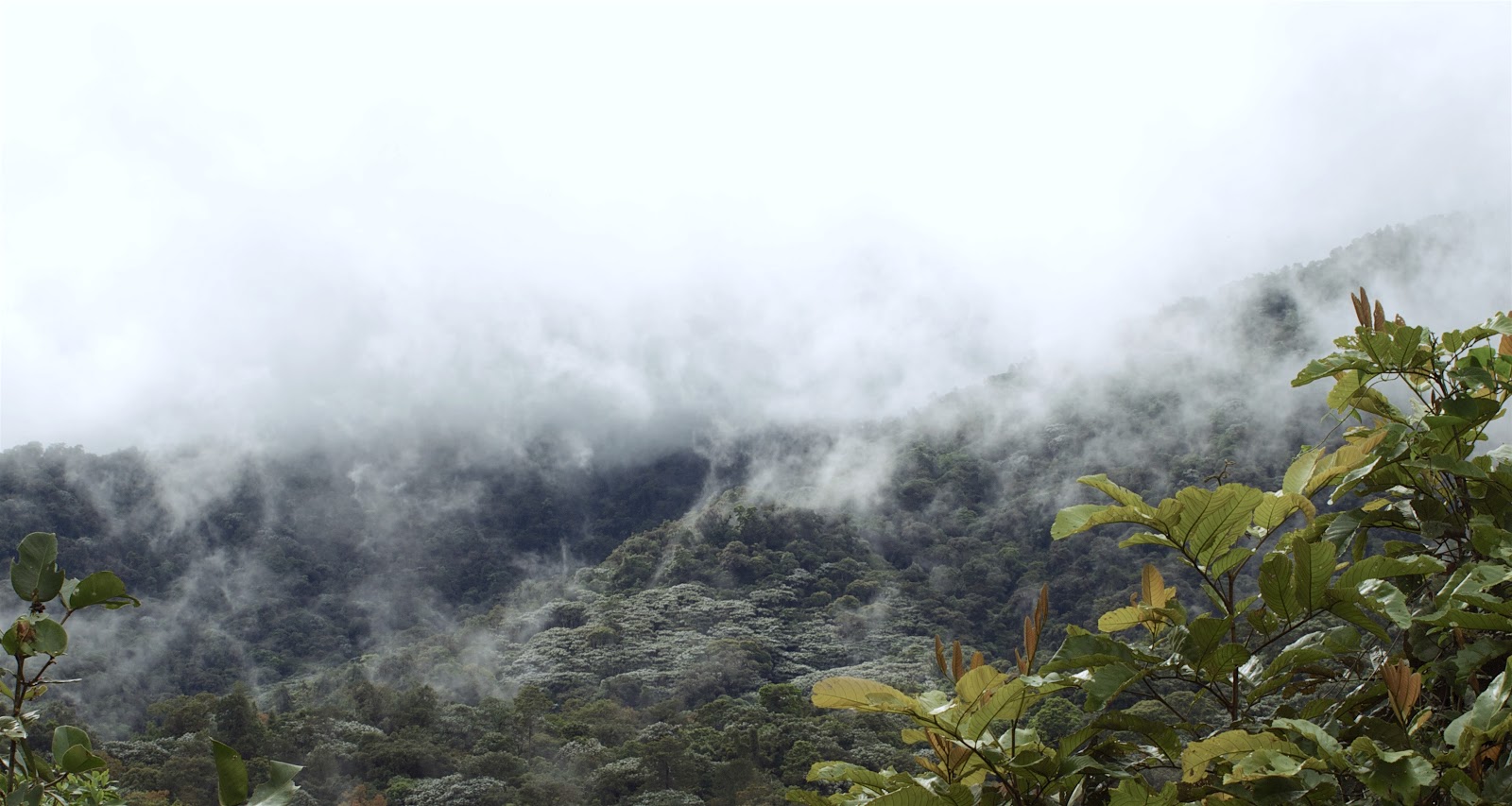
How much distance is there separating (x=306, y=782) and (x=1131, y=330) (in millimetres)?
43275

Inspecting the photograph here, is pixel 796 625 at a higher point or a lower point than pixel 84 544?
lower

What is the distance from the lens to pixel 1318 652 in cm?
90

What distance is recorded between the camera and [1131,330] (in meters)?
50.8

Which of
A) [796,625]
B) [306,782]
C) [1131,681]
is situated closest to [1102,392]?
[796,625]

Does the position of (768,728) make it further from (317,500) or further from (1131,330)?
(1131,330)

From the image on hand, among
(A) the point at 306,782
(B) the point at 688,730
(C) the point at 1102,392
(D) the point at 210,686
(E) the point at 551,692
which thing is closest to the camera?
(A) the point at 306,782

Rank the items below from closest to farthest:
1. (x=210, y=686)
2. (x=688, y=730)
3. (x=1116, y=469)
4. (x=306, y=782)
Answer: (x=306, y=782) < (x=688, y=730) < (x=210, y=686) < (x=1116, y=469)

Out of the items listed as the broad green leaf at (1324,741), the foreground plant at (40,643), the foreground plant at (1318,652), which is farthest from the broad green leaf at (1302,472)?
the foreground plant at (40,643)

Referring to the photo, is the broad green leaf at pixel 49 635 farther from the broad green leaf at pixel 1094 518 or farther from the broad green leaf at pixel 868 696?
the broad green leaf at pixel 1094 518

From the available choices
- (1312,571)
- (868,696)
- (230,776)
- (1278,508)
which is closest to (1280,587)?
(1312,571)

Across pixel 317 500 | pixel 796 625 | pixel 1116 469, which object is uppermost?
pixel 317 500

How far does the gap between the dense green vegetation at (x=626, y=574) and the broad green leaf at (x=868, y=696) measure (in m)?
11.7

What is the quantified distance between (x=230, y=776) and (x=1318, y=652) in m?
1.01

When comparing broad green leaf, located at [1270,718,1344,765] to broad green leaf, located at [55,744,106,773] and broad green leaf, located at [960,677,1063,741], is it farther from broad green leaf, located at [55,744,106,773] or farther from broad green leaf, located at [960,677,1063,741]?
broad green leaf, located at [55,744,106,773]
